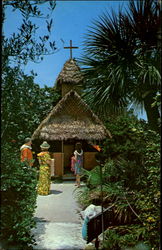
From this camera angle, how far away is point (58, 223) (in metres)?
5.64

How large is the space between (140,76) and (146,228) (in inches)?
131

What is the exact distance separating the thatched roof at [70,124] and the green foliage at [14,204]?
7574 mm

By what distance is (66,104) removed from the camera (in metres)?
11.6

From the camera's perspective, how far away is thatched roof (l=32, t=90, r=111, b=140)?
11.5m

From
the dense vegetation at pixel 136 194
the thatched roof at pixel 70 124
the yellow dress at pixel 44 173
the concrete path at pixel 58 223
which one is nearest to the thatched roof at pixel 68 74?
the thatched roof at pixel 70 124

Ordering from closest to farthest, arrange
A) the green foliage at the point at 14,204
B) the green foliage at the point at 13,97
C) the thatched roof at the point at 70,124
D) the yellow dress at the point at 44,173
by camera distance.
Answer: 1. the green foliage at the point at 13,97
2. the green foliage at the point at 14,204
3. the yellow dress at the point at 44,173
4. the thatched roof at the point at 70,124

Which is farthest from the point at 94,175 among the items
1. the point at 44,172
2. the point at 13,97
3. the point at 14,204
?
the point at 13,97

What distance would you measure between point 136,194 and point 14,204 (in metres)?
2.13

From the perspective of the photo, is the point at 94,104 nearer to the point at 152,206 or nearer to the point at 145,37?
the point at 145,37

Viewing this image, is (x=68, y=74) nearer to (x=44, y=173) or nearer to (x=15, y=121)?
(x=44, y=173)

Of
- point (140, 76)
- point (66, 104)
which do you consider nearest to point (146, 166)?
point (140, 76)

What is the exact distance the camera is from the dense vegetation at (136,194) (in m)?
4.09

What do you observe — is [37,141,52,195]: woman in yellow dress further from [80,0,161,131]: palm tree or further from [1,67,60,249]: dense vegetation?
[1,67,60,249]: dense vegetation

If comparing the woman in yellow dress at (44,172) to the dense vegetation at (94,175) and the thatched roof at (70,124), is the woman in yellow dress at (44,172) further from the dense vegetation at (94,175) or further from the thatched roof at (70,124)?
the thatched roof at (70,124)
